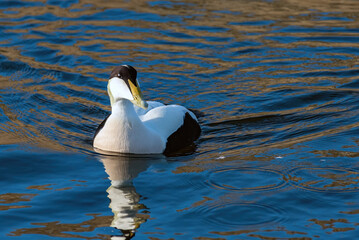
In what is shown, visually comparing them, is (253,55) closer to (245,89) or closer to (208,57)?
(208,57)

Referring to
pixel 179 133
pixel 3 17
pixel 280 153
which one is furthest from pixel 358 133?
pixel 3 17

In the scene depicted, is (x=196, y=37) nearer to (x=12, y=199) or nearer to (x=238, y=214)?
(x=12, y=199)

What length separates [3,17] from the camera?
46.9ft

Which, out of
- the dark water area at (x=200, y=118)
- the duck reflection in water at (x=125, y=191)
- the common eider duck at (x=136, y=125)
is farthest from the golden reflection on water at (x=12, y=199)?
the common eider duck at (x=136, y=125)

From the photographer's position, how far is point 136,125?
7.98 metres

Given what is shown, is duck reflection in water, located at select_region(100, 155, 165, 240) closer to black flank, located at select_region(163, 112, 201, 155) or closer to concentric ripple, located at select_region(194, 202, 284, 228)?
black flank, located at select_region(163, 112, 201, 155)

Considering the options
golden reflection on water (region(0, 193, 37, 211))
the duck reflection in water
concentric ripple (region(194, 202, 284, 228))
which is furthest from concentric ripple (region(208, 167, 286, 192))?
golden reflection on water (region(0, 193, 37, 211))

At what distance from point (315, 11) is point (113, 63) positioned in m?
4.46

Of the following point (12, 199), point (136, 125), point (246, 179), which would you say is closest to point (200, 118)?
point (136, 125)

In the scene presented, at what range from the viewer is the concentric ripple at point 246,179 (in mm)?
6887

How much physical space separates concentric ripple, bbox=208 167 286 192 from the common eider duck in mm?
1044

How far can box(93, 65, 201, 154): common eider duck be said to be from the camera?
7.64 m

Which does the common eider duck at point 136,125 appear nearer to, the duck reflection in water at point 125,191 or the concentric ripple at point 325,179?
the duck reflection in water at point 125,191

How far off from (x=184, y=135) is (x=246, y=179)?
1656 mm
